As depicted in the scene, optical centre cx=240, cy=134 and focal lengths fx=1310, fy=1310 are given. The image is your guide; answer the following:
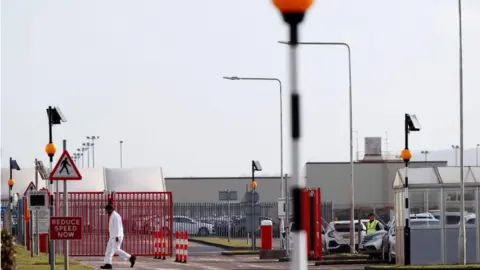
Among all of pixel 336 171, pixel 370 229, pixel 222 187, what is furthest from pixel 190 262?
pixel 222 187

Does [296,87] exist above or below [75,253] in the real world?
above

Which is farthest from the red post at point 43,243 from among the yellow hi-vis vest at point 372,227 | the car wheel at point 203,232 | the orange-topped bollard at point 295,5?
the orange-topped bollard at point 295,5

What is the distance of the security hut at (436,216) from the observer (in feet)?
122

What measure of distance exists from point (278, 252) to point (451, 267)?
14052mm

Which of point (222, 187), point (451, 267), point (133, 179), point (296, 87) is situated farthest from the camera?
point (222, 187)

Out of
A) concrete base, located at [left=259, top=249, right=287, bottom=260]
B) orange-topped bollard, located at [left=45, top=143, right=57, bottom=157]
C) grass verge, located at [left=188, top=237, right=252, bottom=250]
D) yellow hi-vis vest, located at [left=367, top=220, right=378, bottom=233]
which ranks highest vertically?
orange-topped bollard, located at [left=45, top=143, right=57, bottom=157]

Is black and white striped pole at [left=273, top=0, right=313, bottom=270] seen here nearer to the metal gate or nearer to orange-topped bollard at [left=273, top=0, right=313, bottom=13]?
orange-topped bollard at [left=273, top=0, right=313, bottom=13]

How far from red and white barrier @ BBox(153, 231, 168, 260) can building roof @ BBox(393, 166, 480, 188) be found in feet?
31.3

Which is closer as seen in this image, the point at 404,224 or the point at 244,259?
the point at 404,224

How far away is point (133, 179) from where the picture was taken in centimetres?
8350

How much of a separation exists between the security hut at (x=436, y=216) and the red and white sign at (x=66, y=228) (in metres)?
12.4

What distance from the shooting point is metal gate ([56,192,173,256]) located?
44.6 metres

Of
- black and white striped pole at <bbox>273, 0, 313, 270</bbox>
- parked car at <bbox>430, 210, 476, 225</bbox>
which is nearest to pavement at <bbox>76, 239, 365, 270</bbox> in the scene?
parked car at <bbox>430, 210, 476, 225</bbox>

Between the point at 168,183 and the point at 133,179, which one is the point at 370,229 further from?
the point at 168,183
